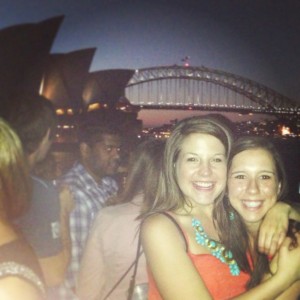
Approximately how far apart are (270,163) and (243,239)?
314 mm

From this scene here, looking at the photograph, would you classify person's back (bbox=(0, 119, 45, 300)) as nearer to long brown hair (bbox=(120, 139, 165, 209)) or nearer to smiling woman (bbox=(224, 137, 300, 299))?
long brown hair (bbox=(120, 139, 165, 209))

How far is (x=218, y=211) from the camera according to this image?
1.47 m

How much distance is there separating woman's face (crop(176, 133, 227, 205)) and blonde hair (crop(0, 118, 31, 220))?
0.59 meters

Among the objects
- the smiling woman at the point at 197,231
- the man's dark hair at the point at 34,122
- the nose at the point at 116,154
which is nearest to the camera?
the smiling woman at the point at 197,231

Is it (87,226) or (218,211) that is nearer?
(218,211)

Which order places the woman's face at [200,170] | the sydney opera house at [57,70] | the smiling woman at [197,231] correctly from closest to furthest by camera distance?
the smiling woman at [197,231] → the woman's face at [200,170] → the sydney opera house at [57,70]

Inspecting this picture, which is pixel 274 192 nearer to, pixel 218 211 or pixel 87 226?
pixel 218 211

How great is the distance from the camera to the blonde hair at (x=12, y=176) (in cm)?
89

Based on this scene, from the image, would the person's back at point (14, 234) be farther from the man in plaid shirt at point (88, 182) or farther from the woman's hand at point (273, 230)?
the man in plaid shirt at point (88, 182)

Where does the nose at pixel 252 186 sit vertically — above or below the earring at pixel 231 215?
above

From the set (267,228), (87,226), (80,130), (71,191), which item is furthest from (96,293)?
(80,130)

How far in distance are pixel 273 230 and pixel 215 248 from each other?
9.4 inches

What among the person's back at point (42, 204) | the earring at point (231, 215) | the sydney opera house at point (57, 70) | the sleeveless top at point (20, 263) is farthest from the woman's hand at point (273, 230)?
the sydney opera house at point (57, 70)

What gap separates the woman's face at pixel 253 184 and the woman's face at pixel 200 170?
0.16 m
